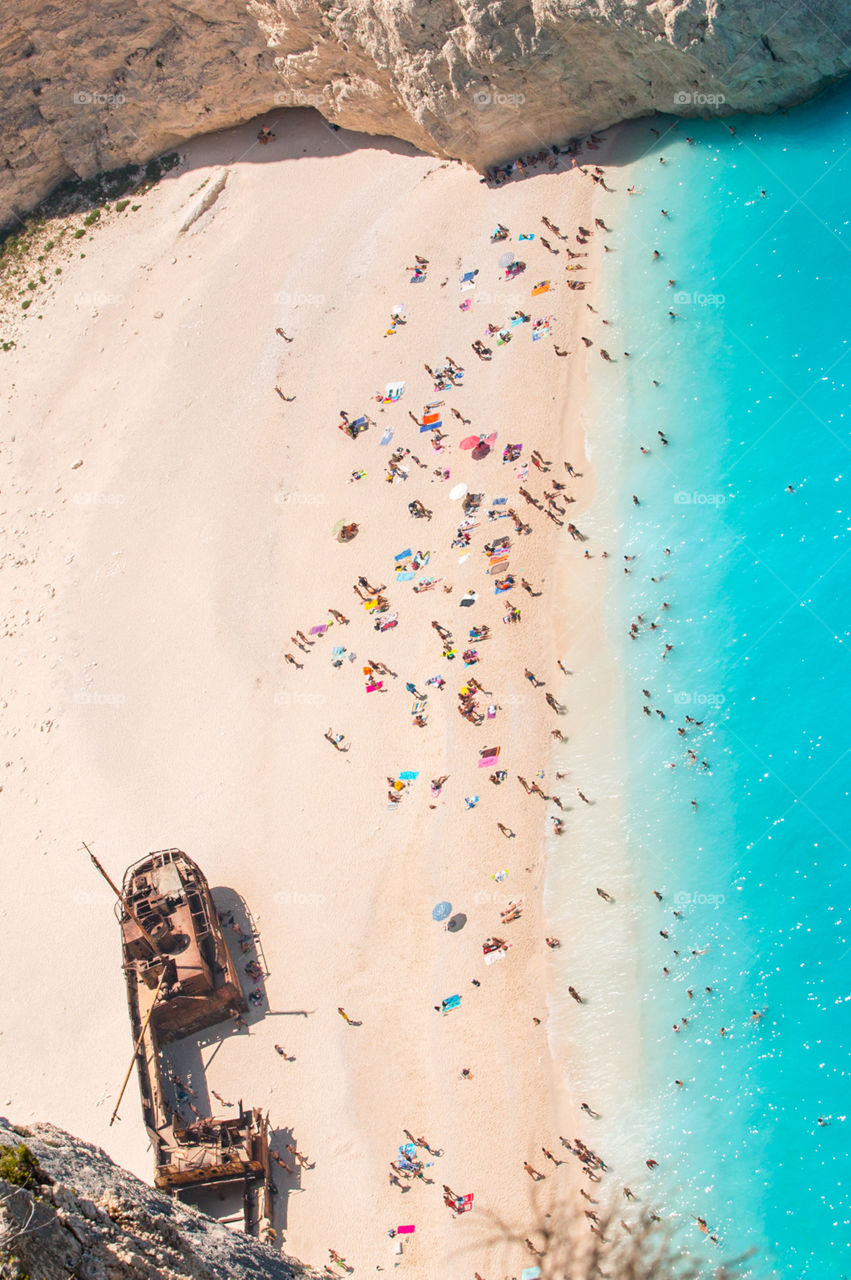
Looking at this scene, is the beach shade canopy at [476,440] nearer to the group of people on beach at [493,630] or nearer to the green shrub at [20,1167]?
the group of people on beach at [493,630]

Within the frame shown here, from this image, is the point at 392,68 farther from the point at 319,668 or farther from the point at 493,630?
the point at 319,668

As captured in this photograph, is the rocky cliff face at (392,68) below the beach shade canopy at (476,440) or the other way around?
the other way around

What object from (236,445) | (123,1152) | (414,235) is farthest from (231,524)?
(123,1152)

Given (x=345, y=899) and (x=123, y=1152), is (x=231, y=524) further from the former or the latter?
(x=123, y=1152)

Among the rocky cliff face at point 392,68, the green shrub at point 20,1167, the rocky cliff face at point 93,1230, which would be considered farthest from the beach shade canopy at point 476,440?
the green shrub at point 20,1167

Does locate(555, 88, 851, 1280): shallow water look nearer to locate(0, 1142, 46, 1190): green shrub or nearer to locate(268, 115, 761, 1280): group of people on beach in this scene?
locate(268, 115, 761, 1280): group of people on beach

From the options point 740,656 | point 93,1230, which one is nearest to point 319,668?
point 740,656
